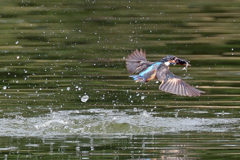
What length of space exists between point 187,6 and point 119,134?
1053cm

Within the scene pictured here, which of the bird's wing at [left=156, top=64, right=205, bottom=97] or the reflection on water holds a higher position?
the bird's wing at [left=156, top=64, right=205, bottom=97]

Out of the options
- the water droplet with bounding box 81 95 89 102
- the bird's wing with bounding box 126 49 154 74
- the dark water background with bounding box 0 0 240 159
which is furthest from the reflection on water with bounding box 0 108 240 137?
the bird's wing with bounding box 126 49 154 74

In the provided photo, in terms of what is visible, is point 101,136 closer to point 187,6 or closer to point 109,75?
point 109,75

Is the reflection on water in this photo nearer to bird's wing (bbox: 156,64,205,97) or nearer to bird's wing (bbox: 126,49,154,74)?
bird's wing (bbox: 156,64,205,97)

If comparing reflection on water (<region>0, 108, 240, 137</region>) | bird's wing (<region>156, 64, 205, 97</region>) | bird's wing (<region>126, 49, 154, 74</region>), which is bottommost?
reflection on water (<region>0, 108, 240, 137</region>)

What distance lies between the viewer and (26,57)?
1262 centimetres

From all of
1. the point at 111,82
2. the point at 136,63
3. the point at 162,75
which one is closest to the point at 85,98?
the point at 136,63

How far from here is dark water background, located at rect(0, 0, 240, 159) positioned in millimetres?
7723

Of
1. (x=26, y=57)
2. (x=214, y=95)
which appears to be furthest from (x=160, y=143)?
(x=26, y=57)

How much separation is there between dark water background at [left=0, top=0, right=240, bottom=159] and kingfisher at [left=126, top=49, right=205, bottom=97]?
0.55m

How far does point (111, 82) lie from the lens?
1103cm

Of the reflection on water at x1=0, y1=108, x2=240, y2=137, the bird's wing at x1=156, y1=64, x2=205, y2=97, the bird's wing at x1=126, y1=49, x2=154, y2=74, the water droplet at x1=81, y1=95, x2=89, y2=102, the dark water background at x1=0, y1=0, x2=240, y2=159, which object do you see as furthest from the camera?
the water droplet at x1=81, y1=95, x2=89, y2=102

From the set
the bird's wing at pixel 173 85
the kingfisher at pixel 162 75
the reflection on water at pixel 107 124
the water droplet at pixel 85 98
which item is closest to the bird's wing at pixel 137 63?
the kingfisher at pixel 162 75

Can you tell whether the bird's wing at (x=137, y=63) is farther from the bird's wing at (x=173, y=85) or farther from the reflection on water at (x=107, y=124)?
the reflection on water at (x=107, y=124)
